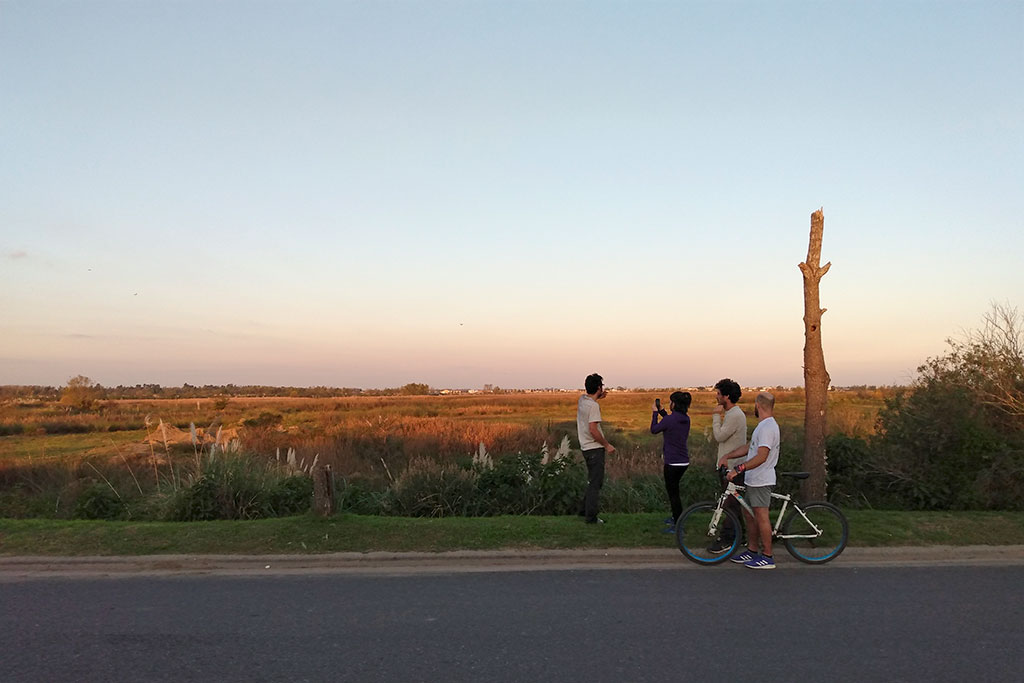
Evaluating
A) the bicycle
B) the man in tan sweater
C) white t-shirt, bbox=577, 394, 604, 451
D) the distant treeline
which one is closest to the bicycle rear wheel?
the bicycle

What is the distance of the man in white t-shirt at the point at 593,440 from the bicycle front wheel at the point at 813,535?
2.31 m

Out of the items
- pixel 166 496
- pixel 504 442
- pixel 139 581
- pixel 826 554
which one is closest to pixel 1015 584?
pixel 826 554

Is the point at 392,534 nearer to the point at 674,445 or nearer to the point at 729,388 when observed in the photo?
the point at 674,445

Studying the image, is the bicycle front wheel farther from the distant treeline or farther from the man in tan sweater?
the distant treeline

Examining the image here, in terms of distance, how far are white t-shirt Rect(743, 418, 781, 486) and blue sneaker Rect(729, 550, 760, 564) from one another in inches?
31.7

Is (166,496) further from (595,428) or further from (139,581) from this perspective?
(595,428)

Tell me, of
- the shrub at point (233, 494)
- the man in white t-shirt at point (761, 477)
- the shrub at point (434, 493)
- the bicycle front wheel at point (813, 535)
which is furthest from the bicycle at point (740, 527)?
the shrub at point (233, 494)

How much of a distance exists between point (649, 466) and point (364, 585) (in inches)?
399

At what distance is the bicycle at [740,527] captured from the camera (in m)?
7.90

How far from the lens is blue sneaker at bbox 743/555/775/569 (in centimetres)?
769

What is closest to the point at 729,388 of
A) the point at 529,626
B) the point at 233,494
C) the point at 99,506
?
the point at 529,626

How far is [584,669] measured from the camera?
4.87 m

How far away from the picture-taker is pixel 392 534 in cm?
893

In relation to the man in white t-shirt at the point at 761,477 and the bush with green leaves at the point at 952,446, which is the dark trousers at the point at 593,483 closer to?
the man in white t-shirt at the point at 761,477
